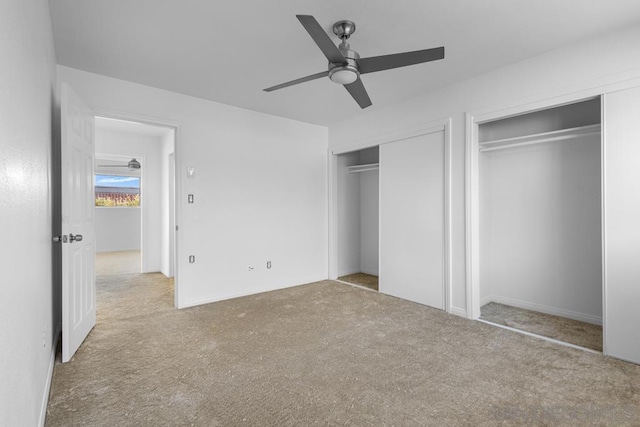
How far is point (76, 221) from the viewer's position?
2.72 meters

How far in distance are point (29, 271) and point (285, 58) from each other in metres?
2.50

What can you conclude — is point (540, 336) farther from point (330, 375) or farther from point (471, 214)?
point (330, 375)

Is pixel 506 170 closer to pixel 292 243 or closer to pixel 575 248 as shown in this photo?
pixel 575 248

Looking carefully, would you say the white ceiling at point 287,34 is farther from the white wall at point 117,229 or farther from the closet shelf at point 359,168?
the white wall at point 117,229

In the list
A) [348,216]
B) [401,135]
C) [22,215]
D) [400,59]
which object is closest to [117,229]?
[348,216]

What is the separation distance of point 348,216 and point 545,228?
2.90 meters

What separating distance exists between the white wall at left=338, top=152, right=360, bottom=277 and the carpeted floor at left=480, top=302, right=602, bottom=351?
2.36 metres

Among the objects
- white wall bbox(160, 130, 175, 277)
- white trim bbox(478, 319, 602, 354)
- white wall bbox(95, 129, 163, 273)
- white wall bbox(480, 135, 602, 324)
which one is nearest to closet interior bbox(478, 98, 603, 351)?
white wall bbox(480, 135, 602, 324)

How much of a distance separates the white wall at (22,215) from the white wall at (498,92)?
109 inches

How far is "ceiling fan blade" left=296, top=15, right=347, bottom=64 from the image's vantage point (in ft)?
5.77

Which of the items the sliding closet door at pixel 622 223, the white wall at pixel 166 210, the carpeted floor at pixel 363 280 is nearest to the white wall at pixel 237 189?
the carpeted floor at pixel 363 280

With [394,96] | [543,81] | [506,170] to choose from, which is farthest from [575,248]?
[394,96]

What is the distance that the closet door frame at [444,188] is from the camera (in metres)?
3.59

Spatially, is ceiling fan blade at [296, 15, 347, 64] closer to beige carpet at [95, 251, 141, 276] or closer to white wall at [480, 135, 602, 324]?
white wall at [480, 135, 602, 324]
